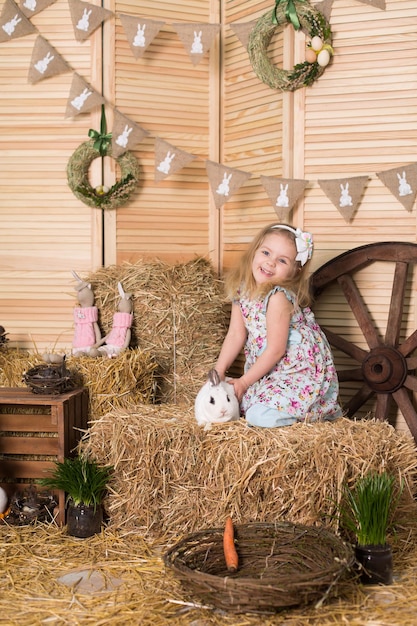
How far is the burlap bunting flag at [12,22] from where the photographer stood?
4.35 m

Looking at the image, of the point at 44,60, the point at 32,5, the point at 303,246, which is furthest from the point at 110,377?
the point at 32,5

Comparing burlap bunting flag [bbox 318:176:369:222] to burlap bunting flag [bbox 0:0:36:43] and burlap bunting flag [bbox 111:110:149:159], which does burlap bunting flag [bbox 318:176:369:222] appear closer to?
burlap bunting flag [bbox 111:110:149:159]

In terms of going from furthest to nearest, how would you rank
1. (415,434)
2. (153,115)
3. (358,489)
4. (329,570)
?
(153,115)
(415,434)
(358,489)
(329,570)

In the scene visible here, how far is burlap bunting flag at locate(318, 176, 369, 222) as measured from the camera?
4.11 meters

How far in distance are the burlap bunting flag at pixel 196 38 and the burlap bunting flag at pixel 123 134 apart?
19.2 inches

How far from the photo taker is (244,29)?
4301 mm

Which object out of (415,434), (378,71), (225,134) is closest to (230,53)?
(225,134)

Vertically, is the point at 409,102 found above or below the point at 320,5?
below

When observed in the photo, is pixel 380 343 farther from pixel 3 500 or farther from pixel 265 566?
pixel 3 500

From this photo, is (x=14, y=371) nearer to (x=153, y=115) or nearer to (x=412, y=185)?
(x=153, y=115)

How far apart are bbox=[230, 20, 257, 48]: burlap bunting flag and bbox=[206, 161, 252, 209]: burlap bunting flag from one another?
0.69 meters

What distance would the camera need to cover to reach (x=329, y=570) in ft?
7.94

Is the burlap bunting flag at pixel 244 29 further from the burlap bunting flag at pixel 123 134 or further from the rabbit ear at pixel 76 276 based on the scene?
the rabbit ear at pixel 76 276

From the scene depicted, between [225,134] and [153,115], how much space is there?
47 cm
